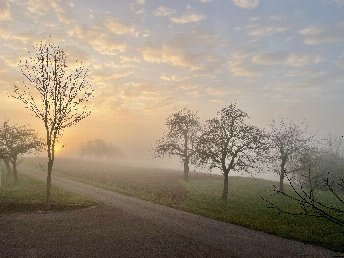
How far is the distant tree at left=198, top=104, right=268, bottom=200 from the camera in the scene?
36375mm

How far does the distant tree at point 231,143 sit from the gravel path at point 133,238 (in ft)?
42.6

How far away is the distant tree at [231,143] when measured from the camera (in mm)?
36375

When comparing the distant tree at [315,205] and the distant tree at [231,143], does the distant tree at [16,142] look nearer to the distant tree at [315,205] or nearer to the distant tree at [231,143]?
the distant tree at [231,143]

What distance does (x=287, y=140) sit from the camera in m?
47.9

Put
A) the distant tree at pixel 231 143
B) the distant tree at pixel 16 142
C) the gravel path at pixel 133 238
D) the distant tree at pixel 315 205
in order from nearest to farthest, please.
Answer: the distant tree at pixel 315 205 → the gravel path at pixel 133 238 → the distant tree at pixel 231 143 → the distant tree at pixel 16 142

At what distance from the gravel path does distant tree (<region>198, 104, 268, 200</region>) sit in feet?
42.6

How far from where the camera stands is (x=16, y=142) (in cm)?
5197

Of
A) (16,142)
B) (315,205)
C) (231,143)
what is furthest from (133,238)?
(16,142)

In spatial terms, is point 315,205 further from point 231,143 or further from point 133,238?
point 133,238

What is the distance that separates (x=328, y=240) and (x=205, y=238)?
7.48 m

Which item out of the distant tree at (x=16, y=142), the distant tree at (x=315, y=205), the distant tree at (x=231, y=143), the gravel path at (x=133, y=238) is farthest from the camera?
the distant tree at (x=16, y=142)

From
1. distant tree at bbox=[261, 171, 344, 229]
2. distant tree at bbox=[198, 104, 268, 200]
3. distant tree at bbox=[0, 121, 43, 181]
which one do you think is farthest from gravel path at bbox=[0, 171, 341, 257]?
distant tree at bbox=[0, 121, 43, 181]

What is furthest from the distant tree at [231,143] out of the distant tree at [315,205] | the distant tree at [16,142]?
the distant tree at [16,142]

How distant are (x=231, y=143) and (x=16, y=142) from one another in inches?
1405
